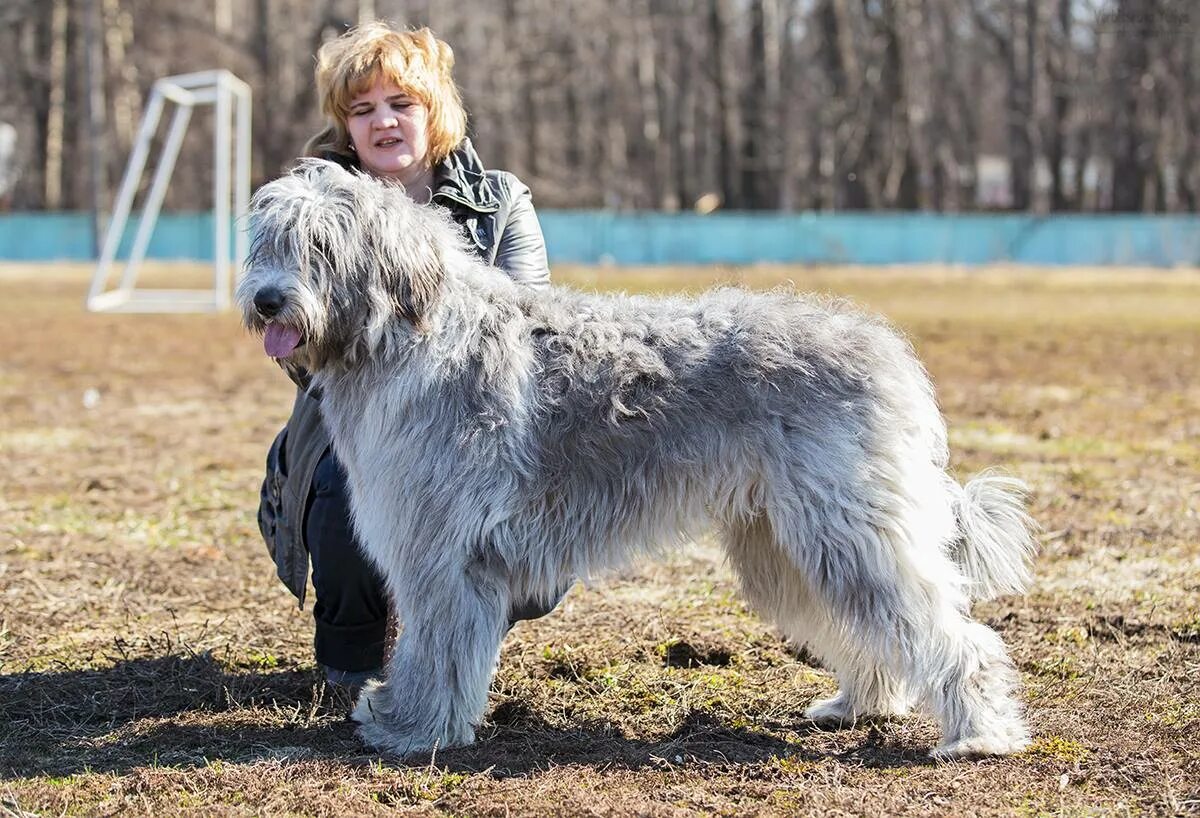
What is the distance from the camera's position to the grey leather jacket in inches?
191

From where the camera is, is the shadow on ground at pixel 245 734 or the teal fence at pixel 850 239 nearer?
the shadow on ground at pixel 245 734

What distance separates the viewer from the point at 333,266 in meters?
4.01

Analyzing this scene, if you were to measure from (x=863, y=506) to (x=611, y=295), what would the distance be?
1.11m

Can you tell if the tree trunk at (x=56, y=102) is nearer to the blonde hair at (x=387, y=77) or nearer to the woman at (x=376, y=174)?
the blonde hair at (x=387, y=77)

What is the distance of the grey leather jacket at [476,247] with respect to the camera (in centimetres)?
484

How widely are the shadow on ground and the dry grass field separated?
13 mm

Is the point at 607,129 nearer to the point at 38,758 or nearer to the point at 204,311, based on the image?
the point at 204,311

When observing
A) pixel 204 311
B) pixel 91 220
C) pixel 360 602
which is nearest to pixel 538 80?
pixel 91 220

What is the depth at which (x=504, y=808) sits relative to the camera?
12.4 ft

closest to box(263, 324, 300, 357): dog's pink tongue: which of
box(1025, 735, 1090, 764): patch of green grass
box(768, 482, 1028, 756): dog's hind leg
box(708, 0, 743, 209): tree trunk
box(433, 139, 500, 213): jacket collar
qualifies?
box(433, 139, 500, 213): jacket collar

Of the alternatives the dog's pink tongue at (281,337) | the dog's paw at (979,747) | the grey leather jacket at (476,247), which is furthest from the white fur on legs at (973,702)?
the dog's pink tongue at (281,337)

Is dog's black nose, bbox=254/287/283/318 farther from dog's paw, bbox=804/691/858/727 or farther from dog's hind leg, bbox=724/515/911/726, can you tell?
dog's paw, bbox=804/691/858/727

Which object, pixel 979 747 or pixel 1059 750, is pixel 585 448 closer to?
pixel 979 747

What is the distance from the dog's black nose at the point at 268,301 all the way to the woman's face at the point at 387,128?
106cm
